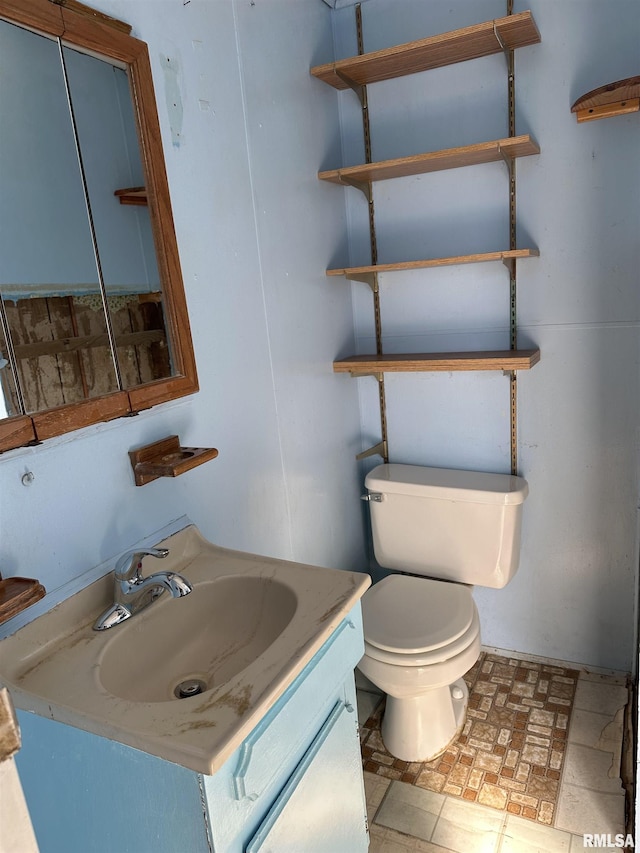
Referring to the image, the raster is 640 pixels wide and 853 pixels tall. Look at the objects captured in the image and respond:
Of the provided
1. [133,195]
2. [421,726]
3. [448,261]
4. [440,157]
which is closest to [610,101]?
[440,157]

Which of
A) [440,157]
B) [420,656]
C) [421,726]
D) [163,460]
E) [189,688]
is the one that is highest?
[440,157]

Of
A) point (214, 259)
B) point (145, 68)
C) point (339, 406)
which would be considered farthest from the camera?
point (339, 406)

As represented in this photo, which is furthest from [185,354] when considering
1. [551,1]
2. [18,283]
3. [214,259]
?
[551,1]

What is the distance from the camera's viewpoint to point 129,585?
1.14 metres

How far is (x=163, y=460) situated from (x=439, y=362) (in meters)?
0.99

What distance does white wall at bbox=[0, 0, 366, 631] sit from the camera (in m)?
1.16

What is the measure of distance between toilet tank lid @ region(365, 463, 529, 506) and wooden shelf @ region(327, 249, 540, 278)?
70cm

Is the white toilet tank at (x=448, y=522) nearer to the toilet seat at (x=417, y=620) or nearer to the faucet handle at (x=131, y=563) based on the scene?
the toilet seat at (x=417, y=620)

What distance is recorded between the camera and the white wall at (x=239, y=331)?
116 centimetres

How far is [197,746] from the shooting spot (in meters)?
0.81

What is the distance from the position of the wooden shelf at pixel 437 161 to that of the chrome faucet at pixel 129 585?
4.27 ft

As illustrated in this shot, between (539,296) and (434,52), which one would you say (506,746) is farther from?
(434,52)

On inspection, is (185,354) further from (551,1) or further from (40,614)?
(551,1)

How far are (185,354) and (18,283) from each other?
400 millimetres
